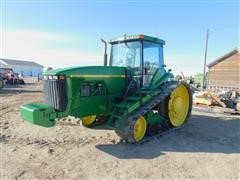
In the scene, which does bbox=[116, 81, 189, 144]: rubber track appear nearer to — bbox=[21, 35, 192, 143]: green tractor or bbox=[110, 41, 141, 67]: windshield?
bbox=[21, 35, 192, 143]: green tractor

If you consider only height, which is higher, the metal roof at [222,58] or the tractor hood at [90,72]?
the metal roof at [222,58]

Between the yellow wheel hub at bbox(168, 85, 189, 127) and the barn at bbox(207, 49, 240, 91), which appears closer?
the yellow wheel hub at bbox(168, 85, 189, 127)

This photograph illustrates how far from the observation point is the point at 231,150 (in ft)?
21.2

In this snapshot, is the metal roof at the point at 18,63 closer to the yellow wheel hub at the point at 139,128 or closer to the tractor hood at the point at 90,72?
the tractor hood at the point at 90,72

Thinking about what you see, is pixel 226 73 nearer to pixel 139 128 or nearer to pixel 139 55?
pixel 139 55

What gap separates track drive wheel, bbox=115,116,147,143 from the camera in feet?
20.9

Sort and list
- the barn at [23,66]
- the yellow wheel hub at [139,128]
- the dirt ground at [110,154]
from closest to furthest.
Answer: the dirt ground at [110,154]
the yellow wheel hub at [139,128]
the barn at [23,66]

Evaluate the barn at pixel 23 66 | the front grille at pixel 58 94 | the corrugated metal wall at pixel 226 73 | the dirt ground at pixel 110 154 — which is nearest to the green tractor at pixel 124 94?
the front grille at pixel 58 94

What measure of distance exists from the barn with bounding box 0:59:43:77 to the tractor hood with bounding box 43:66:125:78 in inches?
2992

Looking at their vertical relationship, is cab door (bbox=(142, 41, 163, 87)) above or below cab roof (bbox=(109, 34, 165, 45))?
below

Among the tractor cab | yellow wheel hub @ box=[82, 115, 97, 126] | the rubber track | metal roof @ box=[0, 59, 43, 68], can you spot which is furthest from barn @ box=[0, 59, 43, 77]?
the rubber track

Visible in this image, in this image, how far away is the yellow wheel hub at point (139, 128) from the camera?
21.9 ft

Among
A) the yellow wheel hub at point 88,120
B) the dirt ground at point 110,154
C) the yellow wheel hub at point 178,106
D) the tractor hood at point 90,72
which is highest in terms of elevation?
the tractor hood at point 90,72

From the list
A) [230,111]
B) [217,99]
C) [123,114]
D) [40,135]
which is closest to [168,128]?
[123,114]
